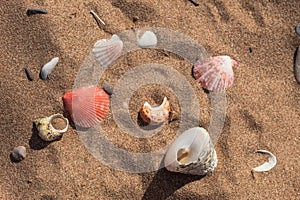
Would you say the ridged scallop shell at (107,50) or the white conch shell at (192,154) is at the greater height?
the ridged scallop shell at (107,50)

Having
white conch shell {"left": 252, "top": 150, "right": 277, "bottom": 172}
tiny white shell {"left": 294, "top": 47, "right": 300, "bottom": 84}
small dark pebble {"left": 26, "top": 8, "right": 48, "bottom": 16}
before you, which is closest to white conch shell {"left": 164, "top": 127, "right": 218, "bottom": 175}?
white conch shell {"left": 252, "top": 150, "right": 277, "bottom": 172}

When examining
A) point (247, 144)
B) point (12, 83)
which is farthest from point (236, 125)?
point (12, 83)

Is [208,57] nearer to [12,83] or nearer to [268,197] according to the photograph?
[268,197]

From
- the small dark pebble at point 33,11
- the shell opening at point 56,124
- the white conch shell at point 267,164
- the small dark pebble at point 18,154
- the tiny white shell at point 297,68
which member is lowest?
the small dark pebble at point 18,154

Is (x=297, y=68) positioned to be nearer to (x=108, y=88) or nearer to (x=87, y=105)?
(x=108, y=88)

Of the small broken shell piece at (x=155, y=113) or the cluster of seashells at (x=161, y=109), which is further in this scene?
the small broken shell piece at (x=155, y=113)

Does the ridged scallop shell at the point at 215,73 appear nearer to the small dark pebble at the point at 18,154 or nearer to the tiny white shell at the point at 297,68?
the tiny white shell at the point at 297,68

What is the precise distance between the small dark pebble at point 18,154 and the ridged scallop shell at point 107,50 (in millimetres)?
805

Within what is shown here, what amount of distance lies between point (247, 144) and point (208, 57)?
69cm

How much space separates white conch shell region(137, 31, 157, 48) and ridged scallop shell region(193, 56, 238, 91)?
35 centimetres

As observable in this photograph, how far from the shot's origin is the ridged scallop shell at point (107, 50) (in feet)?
9.86

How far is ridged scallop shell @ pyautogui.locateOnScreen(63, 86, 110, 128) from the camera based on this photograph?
2893mm

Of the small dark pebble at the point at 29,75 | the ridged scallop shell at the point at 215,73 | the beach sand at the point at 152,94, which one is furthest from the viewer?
the ridged scallop shell at the point at 215,73

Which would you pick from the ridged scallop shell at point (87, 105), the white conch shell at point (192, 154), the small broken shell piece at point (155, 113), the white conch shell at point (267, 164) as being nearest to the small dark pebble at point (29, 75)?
the ridged scallop shell at point (87, 105)
